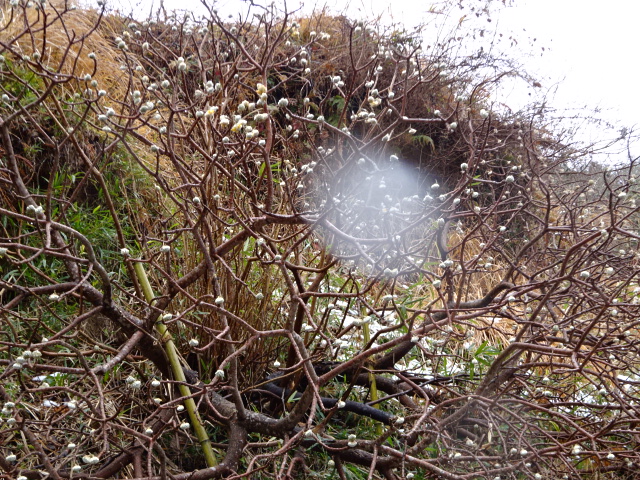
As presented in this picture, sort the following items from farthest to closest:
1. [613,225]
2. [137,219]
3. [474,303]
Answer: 1. [137,219]
2. [474,303]
3. [613,225]

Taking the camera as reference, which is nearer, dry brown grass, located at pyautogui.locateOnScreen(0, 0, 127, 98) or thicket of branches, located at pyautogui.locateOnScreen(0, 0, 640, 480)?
thicket of branches, located at pyautogui.locateOnScreen(0, 0, 640, 480)

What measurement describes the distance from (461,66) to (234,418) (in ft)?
16.4

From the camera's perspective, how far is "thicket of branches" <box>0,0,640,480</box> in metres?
1.61

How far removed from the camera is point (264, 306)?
2373mm

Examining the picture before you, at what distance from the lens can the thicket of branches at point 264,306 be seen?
1609 mm

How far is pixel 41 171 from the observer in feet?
10.4

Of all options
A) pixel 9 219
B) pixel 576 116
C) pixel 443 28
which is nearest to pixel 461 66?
pixel 443 28

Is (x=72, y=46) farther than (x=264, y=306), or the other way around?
(x=72, y=46)

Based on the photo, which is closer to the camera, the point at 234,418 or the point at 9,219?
the point at 234,418

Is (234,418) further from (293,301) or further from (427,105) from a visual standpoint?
(427,105)

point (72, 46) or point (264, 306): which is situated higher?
point (72, 46)

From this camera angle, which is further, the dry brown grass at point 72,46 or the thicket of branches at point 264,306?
the dry brown grass at point 72,46

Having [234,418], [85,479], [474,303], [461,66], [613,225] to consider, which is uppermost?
[461,66]

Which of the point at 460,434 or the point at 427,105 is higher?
the point at 427,105
